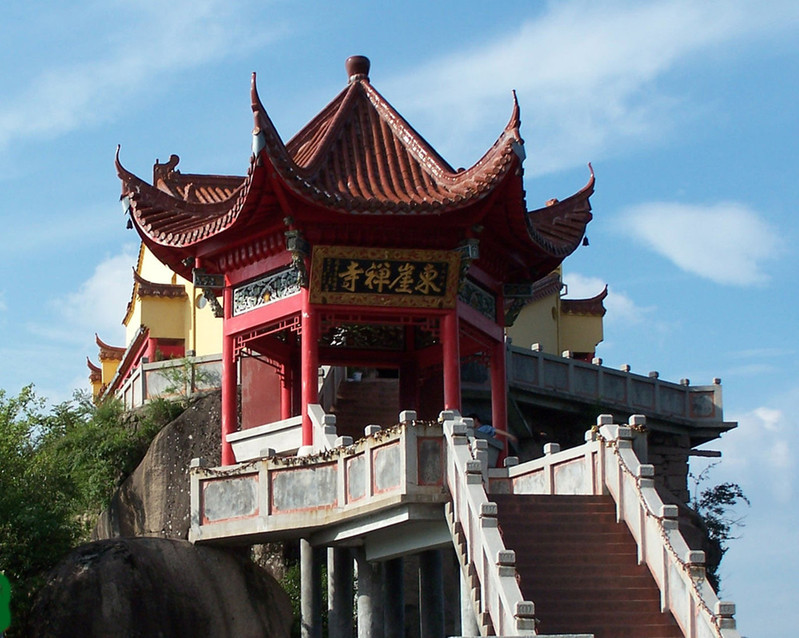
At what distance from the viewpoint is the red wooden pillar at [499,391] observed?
2417 centimetres

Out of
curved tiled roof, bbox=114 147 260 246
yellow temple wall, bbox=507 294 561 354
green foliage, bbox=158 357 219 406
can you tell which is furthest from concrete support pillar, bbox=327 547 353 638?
yellow temple wall, bbox=507 294 561 354

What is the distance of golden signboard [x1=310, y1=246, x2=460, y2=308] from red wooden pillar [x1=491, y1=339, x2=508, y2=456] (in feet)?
5.99

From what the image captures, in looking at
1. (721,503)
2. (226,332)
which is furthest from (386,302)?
(721,503)

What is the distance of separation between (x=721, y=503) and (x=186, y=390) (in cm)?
1189

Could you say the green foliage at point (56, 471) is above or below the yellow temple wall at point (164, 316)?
below

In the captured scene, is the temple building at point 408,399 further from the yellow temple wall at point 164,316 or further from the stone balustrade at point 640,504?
the yellow temple wall at point 164,316

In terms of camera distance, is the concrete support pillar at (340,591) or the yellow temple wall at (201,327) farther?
the yellow temple wall at (201,327)

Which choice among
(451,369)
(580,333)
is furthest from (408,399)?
(580,333)

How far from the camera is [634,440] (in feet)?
60.1

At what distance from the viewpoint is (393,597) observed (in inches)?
840

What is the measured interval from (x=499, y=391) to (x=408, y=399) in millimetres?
2038

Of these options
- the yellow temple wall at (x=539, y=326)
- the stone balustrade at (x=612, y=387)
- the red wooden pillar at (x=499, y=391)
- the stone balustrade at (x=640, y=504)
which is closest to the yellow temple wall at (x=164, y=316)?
the yellow temple wall at (x=539, y=326)

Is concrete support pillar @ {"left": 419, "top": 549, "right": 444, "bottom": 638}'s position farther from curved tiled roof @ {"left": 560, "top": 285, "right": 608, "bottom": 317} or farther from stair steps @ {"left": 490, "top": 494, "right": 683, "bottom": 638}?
curved tiled roof @ {"left": 560, "top": 285, "right": 608, "bottom": 317}

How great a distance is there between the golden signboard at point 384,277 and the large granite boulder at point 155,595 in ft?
13.8
